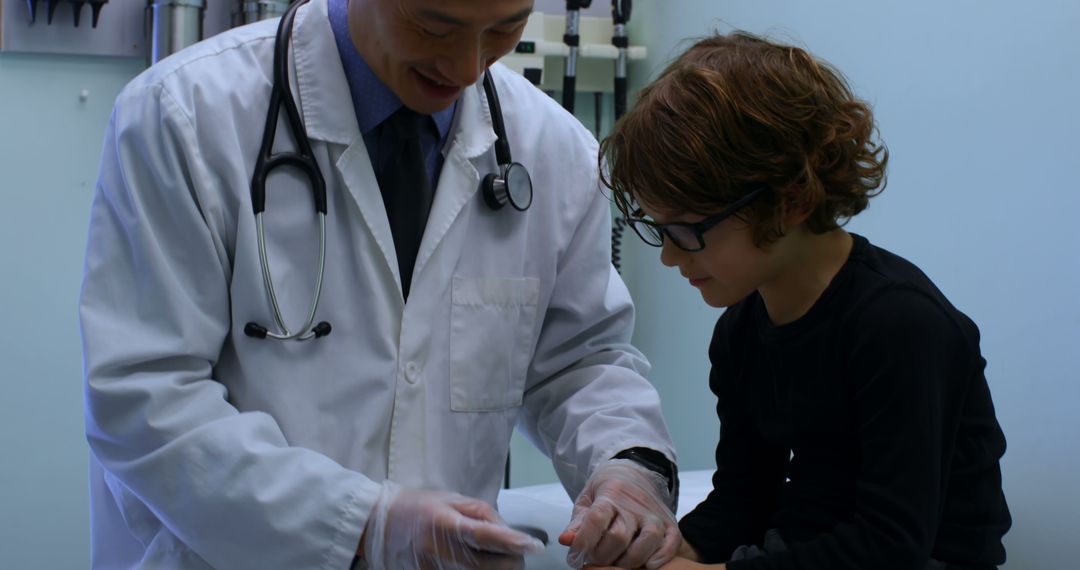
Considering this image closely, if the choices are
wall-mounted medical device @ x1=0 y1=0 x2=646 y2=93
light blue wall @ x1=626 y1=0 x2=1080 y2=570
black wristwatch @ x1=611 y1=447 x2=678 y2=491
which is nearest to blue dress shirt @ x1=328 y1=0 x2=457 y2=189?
black wristwatch @ x1=611 y1=447 x2=678 y2=491

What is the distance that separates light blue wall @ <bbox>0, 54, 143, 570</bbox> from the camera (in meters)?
2.39

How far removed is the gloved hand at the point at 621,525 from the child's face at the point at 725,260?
10.0 inches

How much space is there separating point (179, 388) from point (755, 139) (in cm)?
67

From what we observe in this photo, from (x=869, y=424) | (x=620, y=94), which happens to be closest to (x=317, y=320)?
(x=869, y=424)

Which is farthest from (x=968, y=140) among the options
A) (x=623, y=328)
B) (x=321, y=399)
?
(x=321, y=399)

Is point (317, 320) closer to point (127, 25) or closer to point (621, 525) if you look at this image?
point (621, 525)

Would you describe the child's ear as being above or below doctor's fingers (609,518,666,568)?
above

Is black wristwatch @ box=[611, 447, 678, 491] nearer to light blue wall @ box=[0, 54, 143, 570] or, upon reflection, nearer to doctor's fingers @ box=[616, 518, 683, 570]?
doctor's fingers @ box=[616, 518, 683, 570]

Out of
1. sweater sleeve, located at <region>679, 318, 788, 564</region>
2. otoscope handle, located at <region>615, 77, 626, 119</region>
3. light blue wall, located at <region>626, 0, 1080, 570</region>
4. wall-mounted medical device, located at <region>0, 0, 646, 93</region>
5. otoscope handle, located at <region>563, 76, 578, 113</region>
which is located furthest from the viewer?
otoscope handle, located at <region>615, 77, 626, 119</region>

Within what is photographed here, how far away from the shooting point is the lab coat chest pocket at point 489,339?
1374mm

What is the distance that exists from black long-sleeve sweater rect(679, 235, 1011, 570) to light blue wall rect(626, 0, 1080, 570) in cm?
48

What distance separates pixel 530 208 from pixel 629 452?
1.15 feet

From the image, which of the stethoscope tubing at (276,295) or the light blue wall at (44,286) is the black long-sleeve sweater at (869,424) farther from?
the light blue wall at (44,286)

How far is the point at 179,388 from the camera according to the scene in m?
1.19
